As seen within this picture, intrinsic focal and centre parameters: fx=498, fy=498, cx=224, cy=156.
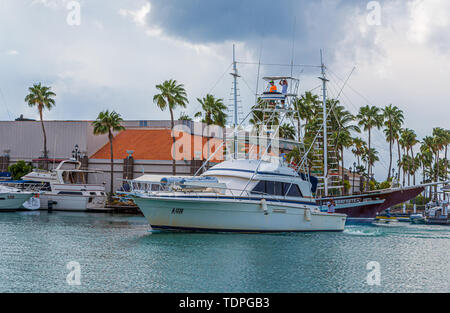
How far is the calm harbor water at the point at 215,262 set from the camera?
16141 millimetres

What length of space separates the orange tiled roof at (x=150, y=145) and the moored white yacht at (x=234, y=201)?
107 ft

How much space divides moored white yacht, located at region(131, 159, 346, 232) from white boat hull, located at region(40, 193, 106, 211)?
1082 inches

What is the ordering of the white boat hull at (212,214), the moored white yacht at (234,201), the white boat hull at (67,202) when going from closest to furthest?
the white boat hull at (212,214) < the moored white yacht at (234,201) < the white boat hull at (67,202)

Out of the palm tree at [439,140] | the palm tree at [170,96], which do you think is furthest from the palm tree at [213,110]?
the palm tree at [439,140]

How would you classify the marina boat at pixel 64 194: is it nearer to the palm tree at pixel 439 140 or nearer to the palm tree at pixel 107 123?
the palm tree at pixel 107 123

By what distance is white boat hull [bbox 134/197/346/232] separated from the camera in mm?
27500

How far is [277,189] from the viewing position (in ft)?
100

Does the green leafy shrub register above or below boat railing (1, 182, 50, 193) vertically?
above

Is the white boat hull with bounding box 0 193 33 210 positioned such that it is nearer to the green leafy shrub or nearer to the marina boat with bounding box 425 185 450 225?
the green leafy shrub

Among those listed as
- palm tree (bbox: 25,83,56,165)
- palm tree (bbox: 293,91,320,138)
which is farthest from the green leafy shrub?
palm tree (bbox: 293,91,320,138)

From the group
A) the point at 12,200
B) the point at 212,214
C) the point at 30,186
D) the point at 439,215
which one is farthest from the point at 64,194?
the point at 439,215

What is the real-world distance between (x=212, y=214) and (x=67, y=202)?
31.8 metres

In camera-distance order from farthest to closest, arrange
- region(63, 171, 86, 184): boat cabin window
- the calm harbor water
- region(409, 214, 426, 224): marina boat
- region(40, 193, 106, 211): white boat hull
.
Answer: region(63, 171, 86, 184): boat cabin window, region(40, 193, 106, 211): white boat hull, region(409, 214, 426, 224): marina boat, the calm harbor water
